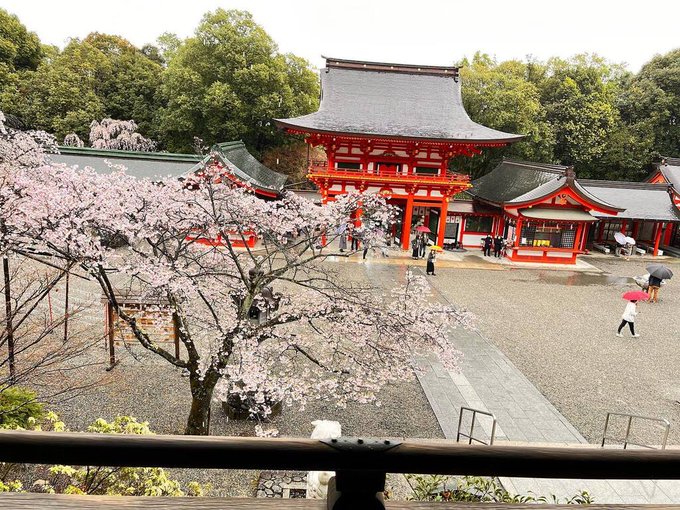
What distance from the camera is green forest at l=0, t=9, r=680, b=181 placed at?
30.6 meters

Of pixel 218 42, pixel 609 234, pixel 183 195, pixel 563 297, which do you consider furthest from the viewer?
pixel 218 42

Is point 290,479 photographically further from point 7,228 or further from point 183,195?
point 7,228

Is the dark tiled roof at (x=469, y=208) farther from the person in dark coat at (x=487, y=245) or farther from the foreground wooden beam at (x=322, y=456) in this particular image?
the foreground wooden beam at (x=322, y=456)

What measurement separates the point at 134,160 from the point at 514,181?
64.0 feet

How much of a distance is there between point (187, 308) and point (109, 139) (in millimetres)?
25648

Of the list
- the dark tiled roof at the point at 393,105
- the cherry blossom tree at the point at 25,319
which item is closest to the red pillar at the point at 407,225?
the dark tiled roof at the point at 393,105

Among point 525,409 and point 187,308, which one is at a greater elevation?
point 187,308

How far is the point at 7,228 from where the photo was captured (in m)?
7.86

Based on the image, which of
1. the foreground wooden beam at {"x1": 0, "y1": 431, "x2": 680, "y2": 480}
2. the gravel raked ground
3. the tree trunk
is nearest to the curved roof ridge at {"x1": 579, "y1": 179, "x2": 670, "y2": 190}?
the gravel raked ground

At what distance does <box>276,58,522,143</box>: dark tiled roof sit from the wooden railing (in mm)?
20604

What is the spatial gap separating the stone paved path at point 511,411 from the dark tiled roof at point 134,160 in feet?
51.4

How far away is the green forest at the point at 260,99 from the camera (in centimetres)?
3061

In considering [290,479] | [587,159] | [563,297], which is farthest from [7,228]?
[587,159]

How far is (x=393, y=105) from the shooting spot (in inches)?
957
